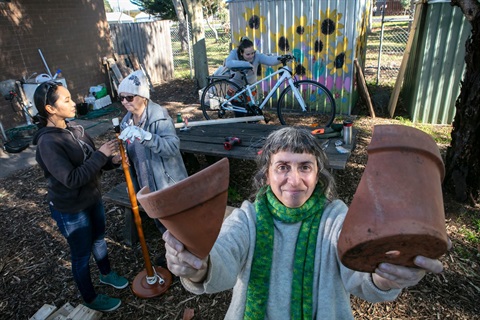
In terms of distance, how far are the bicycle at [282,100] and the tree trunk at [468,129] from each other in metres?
2.31

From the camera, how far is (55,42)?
8.33 metres

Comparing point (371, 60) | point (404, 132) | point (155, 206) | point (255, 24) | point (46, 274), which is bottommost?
point (46, 274)

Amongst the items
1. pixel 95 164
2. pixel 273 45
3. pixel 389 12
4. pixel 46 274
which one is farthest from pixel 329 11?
pixel 389 12

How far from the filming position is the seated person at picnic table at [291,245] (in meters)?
1.29

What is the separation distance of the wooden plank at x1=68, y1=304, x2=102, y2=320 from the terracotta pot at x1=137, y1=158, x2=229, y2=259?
205 centimetres

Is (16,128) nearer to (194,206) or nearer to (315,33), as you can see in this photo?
(315,33)

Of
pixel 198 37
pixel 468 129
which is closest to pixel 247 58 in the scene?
pixel 468 129

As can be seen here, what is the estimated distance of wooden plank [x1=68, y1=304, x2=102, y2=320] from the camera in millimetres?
2490

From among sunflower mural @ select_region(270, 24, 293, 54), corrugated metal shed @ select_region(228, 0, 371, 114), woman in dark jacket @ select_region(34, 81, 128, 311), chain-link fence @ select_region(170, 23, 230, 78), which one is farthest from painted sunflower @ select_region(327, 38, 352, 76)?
woman in dark jacket @ select_region(34, 81, 128, 311)

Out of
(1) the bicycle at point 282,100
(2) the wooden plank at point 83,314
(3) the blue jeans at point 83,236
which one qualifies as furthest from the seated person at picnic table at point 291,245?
(1) the bicycle at point 282,100

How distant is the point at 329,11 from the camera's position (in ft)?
21.5

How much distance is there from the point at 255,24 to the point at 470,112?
16.9 ft

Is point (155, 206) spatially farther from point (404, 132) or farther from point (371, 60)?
point (371, 60)

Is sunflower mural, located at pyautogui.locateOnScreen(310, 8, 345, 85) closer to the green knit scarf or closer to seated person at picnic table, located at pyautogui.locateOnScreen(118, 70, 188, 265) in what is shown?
seated person at picnic table, located at pyautogui.locateOnScreen(118, 70, 188, 265)
